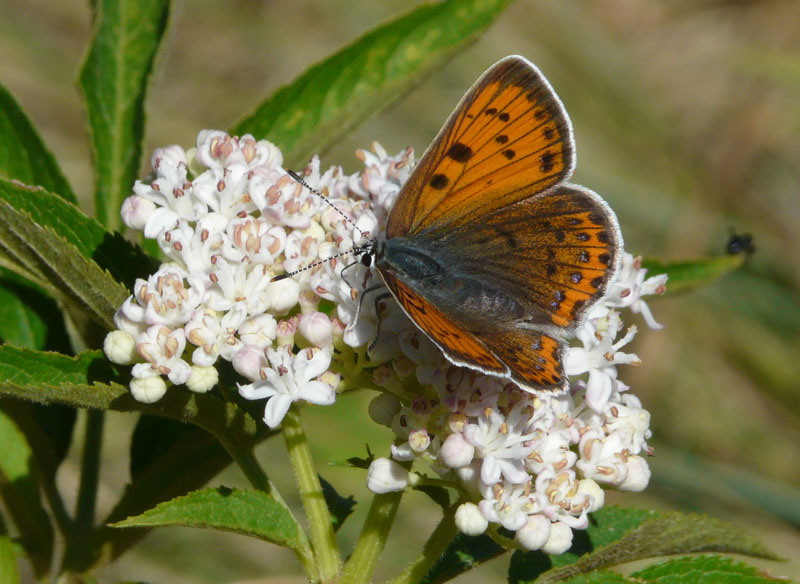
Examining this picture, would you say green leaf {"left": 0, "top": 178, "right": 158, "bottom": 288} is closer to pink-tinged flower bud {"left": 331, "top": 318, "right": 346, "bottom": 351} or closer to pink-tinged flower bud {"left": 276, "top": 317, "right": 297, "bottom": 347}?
pink-tinged flower bud {"left": 276, "top": 317, "right": 297, "bottom": 347}

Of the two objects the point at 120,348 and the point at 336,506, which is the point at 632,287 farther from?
the point at 120,348

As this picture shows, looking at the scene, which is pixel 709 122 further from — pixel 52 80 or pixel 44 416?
pixel 44 416

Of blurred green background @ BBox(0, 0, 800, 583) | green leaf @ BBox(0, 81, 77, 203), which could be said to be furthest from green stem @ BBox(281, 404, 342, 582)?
blurred green background @ BBox(0, 0, 800, 583)

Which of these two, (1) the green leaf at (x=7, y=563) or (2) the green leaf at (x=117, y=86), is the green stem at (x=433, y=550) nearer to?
(1) the green leaf at (x=7, y=563)

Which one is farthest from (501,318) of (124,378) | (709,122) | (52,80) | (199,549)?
(709,122)

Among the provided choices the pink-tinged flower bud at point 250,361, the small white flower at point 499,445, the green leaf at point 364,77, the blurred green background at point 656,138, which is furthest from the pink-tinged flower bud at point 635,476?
the blurred green background at point 656,138
